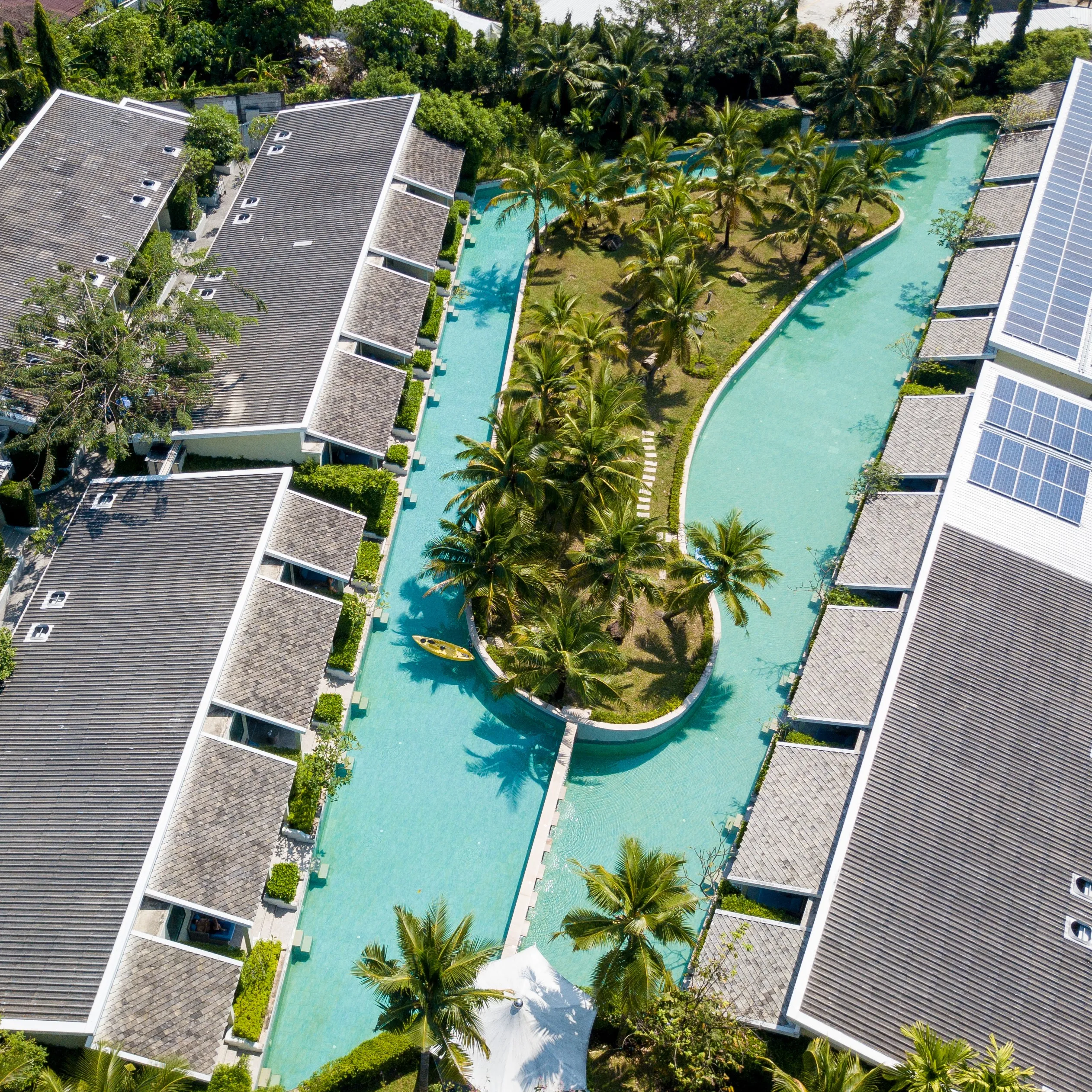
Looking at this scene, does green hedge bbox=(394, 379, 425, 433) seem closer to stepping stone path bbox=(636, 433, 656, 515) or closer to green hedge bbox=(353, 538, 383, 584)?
green hedge bbox=(353, 538, 383, 584)

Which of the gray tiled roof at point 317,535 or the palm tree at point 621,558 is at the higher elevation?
the palm tree at point 621,558

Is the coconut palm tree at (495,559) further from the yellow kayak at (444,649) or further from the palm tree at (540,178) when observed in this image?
the palm tree at (540,178)

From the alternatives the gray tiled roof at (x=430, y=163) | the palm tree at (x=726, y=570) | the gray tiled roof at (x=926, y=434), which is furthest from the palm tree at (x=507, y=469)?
the gray tiled roof at (x=430, y=163)

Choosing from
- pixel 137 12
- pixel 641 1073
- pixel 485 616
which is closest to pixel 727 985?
pixel 641 1073

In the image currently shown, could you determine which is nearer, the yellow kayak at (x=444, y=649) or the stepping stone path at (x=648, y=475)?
the yellow kayak at (x=444, y=649)

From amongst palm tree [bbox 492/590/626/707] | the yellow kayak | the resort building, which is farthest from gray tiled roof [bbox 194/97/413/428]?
palm tree [bbox 492/590/626/707]

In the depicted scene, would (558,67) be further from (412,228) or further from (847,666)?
(847,666)

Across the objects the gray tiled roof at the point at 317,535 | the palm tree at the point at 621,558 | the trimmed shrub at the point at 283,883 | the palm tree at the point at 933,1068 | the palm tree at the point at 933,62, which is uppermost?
the palm tree at the point at 933,62
